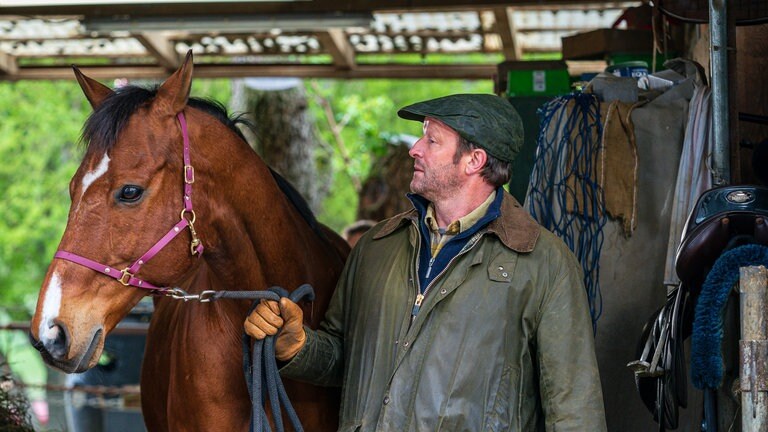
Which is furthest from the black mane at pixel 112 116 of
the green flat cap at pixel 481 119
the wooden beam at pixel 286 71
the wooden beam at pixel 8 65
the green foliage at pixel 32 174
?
the green foliage at pixel 32 174

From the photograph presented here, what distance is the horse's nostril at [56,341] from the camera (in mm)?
2975

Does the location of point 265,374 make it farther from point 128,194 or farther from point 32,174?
point 32,174

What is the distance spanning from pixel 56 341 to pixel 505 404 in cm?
134

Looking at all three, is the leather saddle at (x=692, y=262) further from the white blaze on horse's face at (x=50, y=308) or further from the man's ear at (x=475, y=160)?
the white blaze on horse's face at (x=50, y=308)

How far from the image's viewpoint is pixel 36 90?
20.0 meters

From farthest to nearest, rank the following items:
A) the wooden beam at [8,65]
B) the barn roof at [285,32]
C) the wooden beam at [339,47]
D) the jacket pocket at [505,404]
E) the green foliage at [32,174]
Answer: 1. the green foliage at [32,174]
2. the wooden beam at [8,65]
3. the wooden beam at [339,47]
4. the barn roof at [285,32]
5. the jacket pocket at [505,404]

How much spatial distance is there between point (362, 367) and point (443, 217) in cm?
56

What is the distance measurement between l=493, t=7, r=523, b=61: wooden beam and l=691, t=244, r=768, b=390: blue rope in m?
3.52

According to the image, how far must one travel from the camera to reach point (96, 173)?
3186 millimetres

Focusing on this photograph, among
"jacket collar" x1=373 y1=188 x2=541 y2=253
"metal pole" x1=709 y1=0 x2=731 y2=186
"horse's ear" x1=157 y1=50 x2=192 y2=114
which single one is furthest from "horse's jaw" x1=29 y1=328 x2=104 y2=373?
"metal pole" x1=709 y1=0 x2=731 y2=186

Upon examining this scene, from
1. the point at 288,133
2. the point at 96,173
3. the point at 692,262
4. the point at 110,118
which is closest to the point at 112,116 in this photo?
the point at 110,118

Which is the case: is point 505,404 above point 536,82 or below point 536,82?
below

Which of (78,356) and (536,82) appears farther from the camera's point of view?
(536,82)

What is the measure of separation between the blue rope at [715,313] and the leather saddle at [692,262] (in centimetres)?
10
